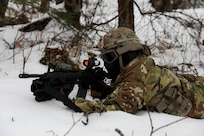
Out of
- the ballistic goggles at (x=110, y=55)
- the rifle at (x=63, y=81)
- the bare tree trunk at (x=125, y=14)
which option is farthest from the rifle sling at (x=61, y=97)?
the bare tree trunk at (x=125, y=14)

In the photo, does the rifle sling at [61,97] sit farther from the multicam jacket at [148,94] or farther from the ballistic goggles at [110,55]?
the ballistic goggles at [110,55]

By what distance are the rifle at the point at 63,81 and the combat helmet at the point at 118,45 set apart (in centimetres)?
16

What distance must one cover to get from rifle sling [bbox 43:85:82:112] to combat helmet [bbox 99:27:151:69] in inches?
21.3

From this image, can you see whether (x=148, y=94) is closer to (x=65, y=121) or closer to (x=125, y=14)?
(x=65, y=121)

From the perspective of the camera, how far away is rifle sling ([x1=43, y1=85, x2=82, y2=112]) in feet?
9.44

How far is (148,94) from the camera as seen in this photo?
121 inches

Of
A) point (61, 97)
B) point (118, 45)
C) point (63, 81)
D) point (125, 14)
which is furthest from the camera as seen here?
point (125, 14)

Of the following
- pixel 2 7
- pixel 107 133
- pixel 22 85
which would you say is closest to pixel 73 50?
pixel 2 7

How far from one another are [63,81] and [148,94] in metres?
0.70

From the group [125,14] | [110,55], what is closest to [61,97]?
[110,55]

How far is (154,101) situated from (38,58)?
1.99m

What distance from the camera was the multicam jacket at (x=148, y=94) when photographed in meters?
2.96

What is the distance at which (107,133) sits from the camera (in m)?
2.59

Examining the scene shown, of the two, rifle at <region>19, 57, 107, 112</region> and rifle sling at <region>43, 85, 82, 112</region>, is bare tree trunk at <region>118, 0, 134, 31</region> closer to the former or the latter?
rifle at <region>19, 57, 107, 112</region>
